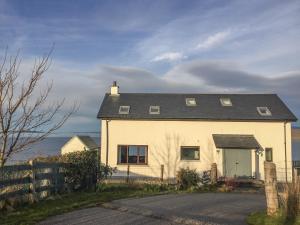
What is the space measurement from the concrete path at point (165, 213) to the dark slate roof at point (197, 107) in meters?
15.3

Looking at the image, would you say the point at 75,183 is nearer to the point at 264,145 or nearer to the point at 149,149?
the point at 149,149

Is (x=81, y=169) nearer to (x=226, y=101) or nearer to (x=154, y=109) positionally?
(x=154, y=109)

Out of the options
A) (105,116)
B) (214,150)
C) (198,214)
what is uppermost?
(105,116)

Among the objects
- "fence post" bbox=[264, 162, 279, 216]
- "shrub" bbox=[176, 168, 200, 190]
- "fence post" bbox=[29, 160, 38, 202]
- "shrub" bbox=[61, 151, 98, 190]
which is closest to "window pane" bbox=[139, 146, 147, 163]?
"shrub" bbox=[176, 168, 200, 190]

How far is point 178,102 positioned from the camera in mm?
31828

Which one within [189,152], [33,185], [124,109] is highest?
[124,109]

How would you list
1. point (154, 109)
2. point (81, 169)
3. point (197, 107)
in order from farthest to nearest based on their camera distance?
1. point (197, 107)
2. point (154, 109)
3. point (81, 169)

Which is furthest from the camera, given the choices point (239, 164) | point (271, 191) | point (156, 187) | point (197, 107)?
point (197, 107)

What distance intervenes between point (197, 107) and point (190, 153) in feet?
11.7

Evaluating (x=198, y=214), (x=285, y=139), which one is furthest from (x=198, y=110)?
(x=198, y=214)

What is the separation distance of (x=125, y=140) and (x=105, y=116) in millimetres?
2126

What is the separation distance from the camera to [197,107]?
3081 centimetres

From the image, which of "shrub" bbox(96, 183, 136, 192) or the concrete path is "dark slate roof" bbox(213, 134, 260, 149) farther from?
the concrete path

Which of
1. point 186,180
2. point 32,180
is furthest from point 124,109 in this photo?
point 32,180
